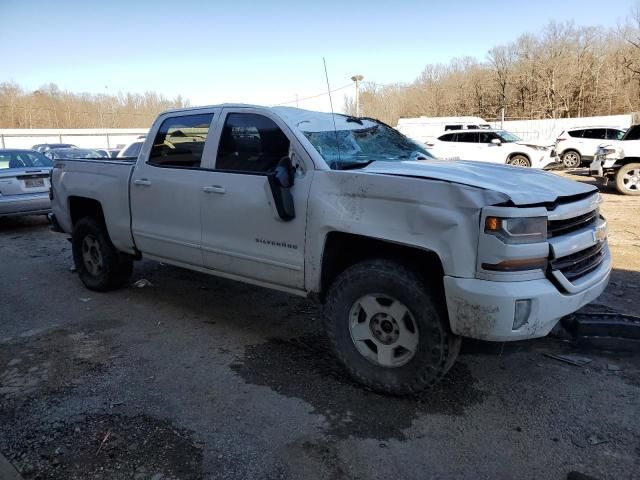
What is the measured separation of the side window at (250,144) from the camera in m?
3.88

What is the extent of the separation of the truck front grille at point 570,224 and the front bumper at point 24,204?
9.26 meters

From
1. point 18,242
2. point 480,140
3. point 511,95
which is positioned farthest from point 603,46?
point 18,242

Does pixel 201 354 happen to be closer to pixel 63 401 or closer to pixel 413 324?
pixel 63 401

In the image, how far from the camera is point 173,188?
449 cm

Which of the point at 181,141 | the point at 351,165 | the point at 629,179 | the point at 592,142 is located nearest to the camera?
the point at 351,165

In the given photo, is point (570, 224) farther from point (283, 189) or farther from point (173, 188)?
point (173, 188)

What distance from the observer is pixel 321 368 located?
3.78 meters

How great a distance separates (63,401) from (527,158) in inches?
725

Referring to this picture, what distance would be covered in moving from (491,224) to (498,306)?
17.5 inches

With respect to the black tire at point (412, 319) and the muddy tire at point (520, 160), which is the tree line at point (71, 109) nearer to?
the muddy tire at point (520, 160)

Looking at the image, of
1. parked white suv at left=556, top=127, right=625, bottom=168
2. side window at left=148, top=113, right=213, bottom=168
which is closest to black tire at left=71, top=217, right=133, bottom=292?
side window at left=148, top=113, right=213, bottom=168

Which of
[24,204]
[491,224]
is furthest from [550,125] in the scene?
[491,224]

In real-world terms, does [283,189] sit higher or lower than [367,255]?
higher

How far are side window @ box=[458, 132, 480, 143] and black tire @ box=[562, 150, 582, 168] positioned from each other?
445 cm
